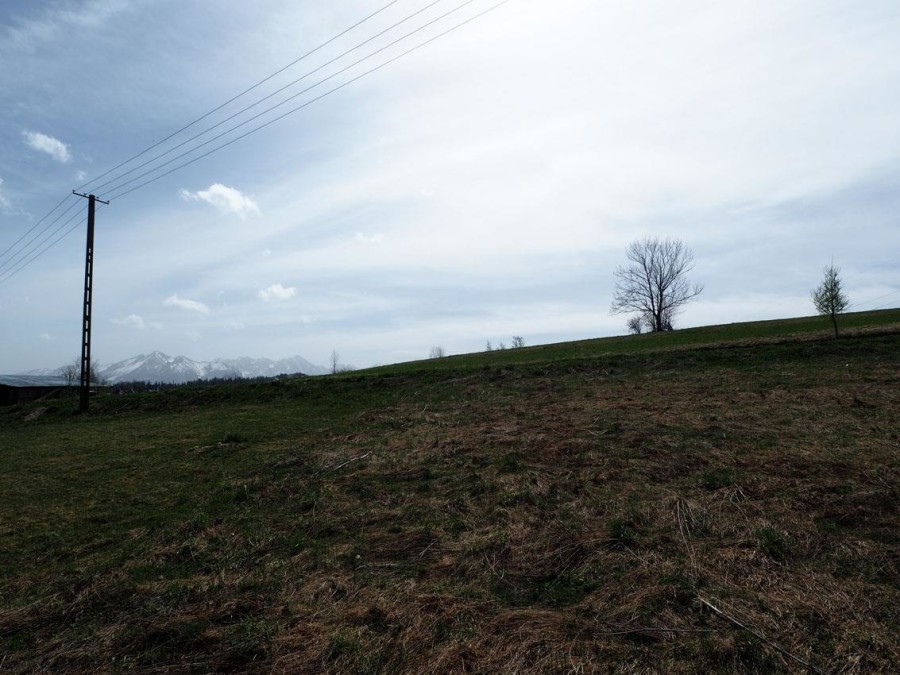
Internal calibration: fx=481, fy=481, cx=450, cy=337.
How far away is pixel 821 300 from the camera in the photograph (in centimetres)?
2988

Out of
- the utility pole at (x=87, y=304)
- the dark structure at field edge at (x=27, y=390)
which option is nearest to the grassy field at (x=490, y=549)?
the utility pole at (x=87, y=304)

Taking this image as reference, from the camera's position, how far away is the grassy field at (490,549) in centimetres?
369

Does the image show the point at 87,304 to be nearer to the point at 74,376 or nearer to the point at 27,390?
the point at 27,390

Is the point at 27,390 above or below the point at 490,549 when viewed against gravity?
above

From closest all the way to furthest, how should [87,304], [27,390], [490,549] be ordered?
[490,549] < [87,304] < [27,390]

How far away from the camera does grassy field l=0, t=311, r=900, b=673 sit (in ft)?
12.1

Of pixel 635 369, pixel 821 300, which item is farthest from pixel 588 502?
pixel 821 300

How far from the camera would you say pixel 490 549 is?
5.44m

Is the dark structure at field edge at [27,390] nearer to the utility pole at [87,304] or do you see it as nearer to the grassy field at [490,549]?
the utility pole at [87,304]

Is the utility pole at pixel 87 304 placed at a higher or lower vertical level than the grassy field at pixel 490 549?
higher

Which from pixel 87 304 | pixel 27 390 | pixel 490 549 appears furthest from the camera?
pixel 27 390

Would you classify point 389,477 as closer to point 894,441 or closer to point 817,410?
point 894,441

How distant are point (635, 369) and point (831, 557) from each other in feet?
62.0

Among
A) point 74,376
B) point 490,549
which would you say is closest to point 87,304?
point 490,549
